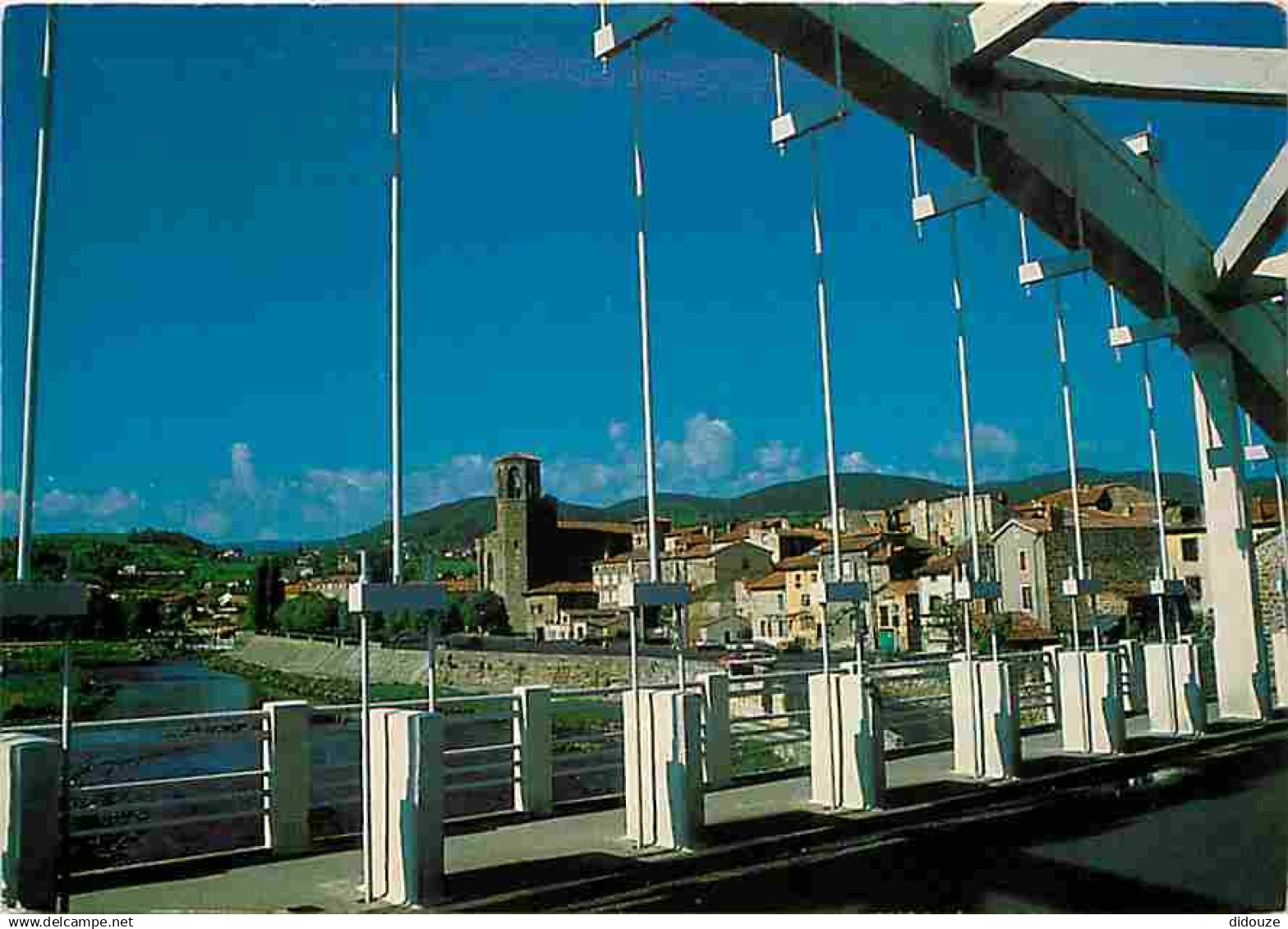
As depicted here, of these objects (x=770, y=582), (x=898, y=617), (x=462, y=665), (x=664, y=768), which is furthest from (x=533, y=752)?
(x=898, y=617)

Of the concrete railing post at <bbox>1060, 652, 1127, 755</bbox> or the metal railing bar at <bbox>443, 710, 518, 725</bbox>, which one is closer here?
the metal railing bar at <bbox>443, 710, 518, 725</bbox>

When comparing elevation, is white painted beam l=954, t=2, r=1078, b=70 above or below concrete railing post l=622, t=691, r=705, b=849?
above

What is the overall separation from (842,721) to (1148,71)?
15.2 ft

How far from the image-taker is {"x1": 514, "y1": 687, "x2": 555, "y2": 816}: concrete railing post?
21.7 feet

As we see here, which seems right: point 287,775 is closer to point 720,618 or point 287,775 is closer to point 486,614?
point 486,614

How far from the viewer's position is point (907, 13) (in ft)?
24.8

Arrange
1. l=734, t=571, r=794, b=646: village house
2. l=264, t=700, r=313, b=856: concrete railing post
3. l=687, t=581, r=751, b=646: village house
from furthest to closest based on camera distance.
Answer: l=734, t=571, r=794, b=646: village house, l=687, t=581, r=751, b=646: village house, l=264, t=700, r=313, b=856: concrete railing post

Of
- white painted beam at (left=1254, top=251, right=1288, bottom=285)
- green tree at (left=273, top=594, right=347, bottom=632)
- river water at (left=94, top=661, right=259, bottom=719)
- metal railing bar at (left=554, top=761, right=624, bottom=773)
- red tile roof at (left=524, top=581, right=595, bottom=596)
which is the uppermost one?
white painted beam at (left=1254, top=251, right=1288, bottom=285)

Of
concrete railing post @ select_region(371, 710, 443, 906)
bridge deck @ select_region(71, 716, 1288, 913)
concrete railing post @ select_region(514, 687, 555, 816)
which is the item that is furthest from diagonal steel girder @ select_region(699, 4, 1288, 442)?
bridge deck @ select_region(71, 716, 1288, 913)

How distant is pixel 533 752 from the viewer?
6676mm

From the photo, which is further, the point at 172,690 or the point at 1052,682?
the point at 1052,682

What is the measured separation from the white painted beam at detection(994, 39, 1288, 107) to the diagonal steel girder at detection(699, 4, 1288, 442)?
0.29 metres

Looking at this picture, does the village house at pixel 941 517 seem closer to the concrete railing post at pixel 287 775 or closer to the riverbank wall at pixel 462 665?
the riverbank wall at pixel 462 665

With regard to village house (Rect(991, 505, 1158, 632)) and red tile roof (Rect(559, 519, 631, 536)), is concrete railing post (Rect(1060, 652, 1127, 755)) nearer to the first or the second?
red tile roof (Rect(559, 519, 631, 536))
